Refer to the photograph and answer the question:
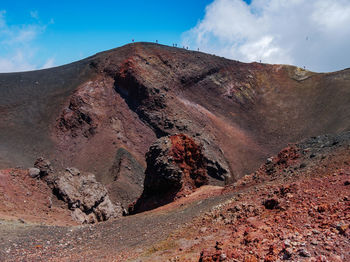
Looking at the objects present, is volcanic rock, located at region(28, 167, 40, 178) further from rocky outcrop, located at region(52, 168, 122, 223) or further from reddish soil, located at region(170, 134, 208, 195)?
reddish soil, located at region(170, 134, 208, 195)

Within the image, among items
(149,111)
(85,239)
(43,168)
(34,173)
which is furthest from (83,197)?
(149,111)

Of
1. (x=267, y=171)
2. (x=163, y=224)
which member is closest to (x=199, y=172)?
(x=267, y=171)

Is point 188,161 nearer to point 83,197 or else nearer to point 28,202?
point 83,197

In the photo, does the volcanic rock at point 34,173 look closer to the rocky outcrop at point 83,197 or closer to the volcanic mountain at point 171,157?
the volcanic mountain at point 171,157

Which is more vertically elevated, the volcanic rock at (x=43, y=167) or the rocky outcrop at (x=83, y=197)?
the volcanic rock at (x=43, y=167)

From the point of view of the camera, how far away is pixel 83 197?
2409 centimetres

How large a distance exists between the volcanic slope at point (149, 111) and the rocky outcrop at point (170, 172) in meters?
10.3

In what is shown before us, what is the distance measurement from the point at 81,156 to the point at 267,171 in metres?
27.5

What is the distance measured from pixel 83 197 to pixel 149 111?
862 inches

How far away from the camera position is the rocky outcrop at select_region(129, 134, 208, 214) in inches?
773

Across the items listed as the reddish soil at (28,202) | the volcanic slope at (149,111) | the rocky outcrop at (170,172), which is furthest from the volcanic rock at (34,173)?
the rocky outcrop at (170,172)

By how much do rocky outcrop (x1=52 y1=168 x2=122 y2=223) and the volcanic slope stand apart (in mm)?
4265

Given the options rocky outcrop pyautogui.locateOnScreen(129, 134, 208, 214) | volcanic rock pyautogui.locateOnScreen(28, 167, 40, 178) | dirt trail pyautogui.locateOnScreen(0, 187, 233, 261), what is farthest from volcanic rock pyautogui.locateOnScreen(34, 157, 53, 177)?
dirt trail pyautogui.locateOnScreen(0, 187, 233, 261)

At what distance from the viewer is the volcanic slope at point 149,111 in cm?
3672
